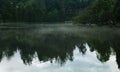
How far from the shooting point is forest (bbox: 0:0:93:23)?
9156 centimetres

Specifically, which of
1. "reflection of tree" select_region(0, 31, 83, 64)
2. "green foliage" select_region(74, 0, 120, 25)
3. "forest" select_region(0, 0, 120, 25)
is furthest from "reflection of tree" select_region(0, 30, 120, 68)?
"forest" select_region(0, 0, 120, 25)

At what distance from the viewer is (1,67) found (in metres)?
14.5

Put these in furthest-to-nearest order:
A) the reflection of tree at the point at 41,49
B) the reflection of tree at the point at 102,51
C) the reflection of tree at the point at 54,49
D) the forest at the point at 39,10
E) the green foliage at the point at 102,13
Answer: the forest at the point at 39,10, the green foliage at the point at 102,13, the reflection of tree at the point at 41,49, the reflection of tree at the point at 54,49, the reflection of tree at the point at 102,51

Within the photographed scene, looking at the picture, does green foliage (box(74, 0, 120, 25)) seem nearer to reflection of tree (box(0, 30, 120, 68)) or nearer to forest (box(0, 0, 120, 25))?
forest (box(0, 0, 120, 25))

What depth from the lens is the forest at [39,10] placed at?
300 feet

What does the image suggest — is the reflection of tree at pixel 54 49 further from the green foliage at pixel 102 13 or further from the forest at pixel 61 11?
the forest at pixel 61 11

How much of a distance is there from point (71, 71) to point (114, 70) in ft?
5.56

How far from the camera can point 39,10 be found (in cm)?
10388

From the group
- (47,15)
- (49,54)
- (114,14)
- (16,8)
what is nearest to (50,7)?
(47,15)

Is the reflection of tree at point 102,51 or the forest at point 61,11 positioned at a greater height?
the reflection of tree at point 102,51

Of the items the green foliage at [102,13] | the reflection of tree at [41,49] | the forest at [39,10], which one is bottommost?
the forest at [39,10]

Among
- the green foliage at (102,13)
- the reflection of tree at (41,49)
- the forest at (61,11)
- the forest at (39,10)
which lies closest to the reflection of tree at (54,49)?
the reflection of tree at (41,49)

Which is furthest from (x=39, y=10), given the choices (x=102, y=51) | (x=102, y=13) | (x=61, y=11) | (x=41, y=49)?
(x=102, y=51)

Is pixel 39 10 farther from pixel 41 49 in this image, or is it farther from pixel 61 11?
pixel 41 49
